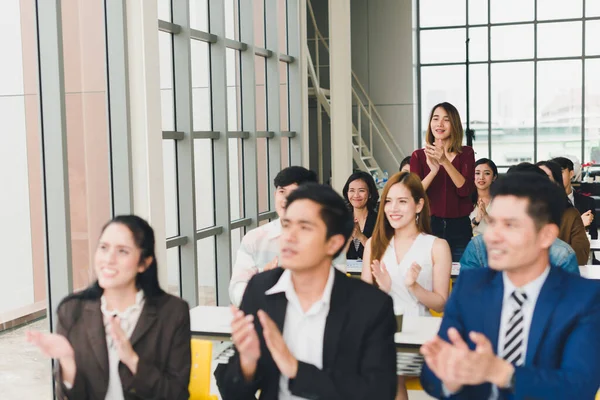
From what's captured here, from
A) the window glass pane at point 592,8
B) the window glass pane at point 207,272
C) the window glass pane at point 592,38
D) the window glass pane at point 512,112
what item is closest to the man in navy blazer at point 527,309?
the window glass pane at point 207,272

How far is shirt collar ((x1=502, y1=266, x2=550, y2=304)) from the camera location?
2.30 metres

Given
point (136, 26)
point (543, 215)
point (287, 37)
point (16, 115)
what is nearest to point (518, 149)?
point (287, 37)

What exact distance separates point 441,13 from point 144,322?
13490 mm

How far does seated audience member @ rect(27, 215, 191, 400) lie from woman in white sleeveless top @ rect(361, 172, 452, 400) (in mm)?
1498

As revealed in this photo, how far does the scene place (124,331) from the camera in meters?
2.46

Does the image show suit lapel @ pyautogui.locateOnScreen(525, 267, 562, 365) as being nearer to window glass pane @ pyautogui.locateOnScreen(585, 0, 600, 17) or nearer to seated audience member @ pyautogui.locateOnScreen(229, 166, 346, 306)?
seated audience member @ pyautogui.locateOnScreen(229, 166, 346, 306)

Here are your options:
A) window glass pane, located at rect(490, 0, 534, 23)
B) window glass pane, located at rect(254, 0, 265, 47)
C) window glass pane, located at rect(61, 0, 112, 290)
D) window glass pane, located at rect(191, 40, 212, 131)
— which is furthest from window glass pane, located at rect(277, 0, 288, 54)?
window glass pane, located at rect(490, 0, 534, 23)

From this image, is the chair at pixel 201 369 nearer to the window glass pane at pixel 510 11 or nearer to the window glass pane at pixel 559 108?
the window glass pane at pixel 559 108

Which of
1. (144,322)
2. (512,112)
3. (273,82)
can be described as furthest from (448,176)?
(512,112)

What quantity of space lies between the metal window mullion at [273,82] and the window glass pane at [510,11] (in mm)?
8123

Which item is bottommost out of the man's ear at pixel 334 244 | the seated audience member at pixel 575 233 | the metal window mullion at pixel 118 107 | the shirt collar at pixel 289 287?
the seated audience member at pixel 575 233

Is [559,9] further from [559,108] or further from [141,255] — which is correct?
[141,255]

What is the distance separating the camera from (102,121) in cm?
483

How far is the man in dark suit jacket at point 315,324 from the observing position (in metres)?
2.27
